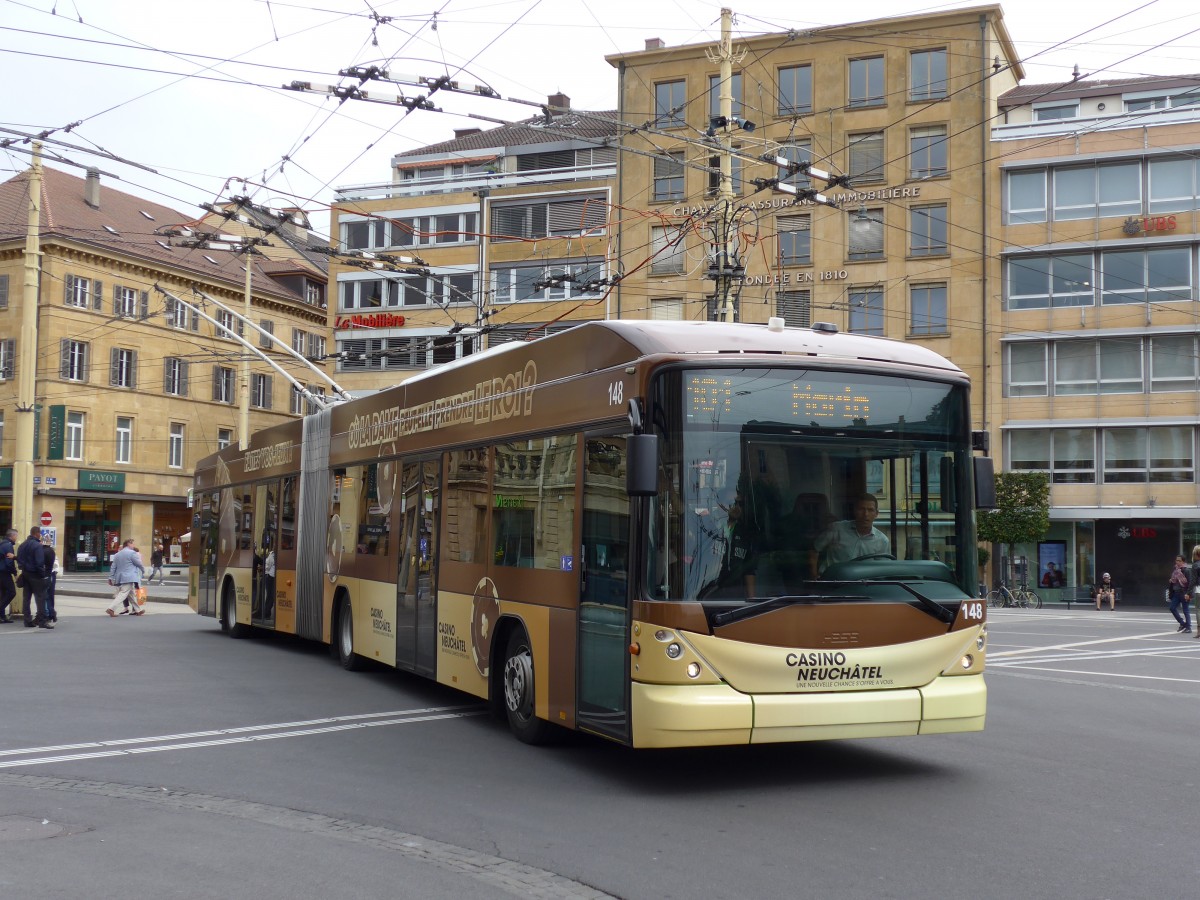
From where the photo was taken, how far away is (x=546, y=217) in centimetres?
5438

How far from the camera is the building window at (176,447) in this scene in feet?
203

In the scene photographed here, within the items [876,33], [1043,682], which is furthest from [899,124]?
[1043,682]

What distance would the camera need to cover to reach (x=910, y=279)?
158 feet

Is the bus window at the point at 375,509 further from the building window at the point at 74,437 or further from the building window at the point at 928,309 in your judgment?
the building window at the point at 74,437

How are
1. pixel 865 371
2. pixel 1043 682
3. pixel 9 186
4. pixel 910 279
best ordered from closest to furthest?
pixel 865 371, pixel 1043 682, pixel 910 279, pixel 9 186

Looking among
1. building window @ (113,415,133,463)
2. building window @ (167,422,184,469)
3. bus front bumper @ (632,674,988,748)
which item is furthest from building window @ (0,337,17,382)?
bus front bumper @ (632,674,988,748)

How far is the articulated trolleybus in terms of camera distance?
8094mm

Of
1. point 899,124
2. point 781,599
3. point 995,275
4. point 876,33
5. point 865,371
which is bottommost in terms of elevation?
point 781,599

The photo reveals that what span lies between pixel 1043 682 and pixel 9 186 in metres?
57.2

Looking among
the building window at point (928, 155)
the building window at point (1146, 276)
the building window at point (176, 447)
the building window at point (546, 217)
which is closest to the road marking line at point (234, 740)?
the building window at point (1146, 276)

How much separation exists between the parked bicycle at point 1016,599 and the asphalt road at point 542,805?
105 feet

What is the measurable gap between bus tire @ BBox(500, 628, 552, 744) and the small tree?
37.2 meters

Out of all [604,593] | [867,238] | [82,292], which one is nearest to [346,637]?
[604,593]

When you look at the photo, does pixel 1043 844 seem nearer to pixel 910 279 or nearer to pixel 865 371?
pixel 865 371
